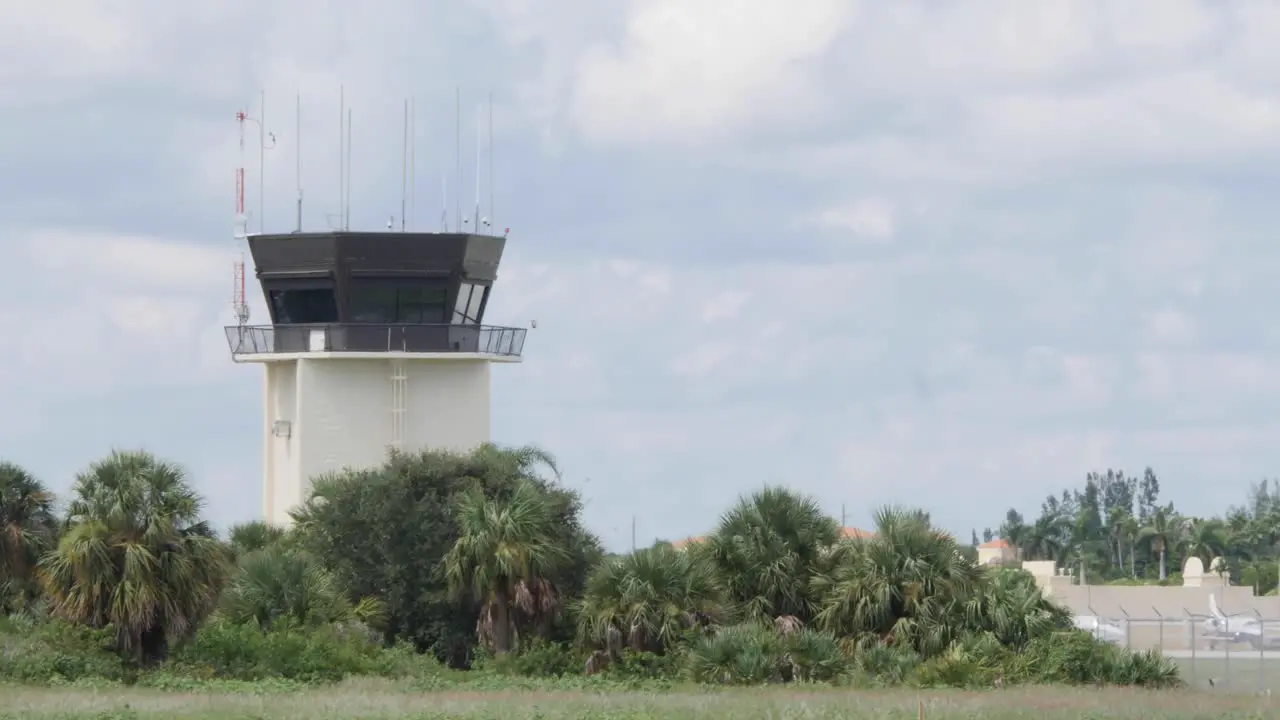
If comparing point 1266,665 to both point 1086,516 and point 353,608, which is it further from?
point 1086,516

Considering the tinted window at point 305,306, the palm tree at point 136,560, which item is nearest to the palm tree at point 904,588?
the palm tree at point 136,560

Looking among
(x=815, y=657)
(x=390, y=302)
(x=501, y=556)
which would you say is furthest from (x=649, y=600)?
(x=390, y=302)

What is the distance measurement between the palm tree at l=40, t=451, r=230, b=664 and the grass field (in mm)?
3359

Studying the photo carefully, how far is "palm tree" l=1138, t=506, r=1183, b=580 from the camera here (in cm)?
15288

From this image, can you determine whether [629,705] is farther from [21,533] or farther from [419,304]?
[419,304]

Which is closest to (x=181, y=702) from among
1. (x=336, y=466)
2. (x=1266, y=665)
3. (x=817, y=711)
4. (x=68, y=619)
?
(x=68, y=619)

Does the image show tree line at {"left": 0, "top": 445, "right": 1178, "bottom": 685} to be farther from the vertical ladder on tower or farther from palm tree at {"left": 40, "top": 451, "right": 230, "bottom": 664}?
the vertical ladder on tower

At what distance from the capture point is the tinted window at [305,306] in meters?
67.7

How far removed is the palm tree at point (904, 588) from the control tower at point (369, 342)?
69.9 feet

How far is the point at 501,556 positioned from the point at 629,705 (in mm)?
13902

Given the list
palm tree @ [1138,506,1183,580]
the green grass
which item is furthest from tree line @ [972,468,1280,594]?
the green grass

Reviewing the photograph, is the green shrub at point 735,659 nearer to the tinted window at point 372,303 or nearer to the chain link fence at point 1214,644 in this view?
the chain link fence at point 1214,644

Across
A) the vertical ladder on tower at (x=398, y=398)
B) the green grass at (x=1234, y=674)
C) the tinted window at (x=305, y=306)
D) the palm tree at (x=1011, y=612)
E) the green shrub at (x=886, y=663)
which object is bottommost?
the green grass at (x=1234, y=674)

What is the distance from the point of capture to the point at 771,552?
2018 inches
